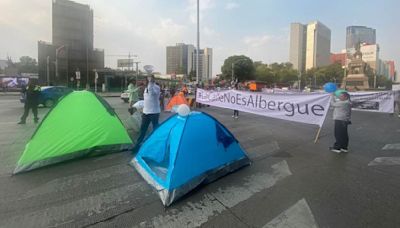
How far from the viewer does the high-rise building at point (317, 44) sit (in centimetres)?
9738

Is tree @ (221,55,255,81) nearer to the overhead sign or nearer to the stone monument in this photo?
the stone monument

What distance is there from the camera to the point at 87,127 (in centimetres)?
505

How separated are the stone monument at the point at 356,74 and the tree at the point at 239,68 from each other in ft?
99.1

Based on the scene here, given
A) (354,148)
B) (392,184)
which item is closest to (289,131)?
(354,148)

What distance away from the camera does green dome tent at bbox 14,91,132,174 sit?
14.9 ft

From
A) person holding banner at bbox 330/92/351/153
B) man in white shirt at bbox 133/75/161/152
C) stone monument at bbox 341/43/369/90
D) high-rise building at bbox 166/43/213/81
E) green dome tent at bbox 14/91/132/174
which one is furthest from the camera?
high-rise building at bbox 166/43/213/81

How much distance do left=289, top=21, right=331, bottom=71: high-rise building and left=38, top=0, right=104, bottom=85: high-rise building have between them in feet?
253

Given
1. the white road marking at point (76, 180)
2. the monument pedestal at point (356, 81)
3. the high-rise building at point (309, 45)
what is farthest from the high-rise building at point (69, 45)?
the high-rise building at point (309, 45)

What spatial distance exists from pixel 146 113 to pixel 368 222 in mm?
4846

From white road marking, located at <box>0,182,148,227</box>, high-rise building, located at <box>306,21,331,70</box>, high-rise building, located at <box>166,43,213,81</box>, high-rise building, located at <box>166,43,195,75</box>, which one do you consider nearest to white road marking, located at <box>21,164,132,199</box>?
white road marking, located at <box>0,182,148,227</box>

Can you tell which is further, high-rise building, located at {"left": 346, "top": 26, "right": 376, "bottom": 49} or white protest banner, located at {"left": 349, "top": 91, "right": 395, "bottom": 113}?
high-rise building, located at {"left": 346, "top": 26, "right": 376, "bottom": 49}

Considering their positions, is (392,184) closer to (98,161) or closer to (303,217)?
(303,217)

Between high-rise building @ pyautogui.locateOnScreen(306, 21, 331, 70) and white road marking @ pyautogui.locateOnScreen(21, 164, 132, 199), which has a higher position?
high-rise building @ pyautogui.locateOnScreen(306, 21, 331, 70)

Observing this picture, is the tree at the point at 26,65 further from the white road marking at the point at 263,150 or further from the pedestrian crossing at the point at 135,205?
the pedestrian crossing at the point at 135,205
